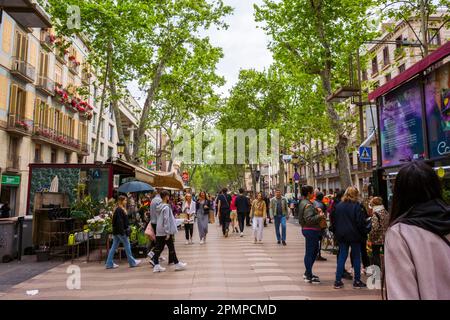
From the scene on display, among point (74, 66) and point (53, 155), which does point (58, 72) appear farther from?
point (53, 155)

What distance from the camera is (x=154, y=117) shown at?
28188 mm

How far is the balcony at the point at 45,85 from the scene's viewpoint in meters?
25.9

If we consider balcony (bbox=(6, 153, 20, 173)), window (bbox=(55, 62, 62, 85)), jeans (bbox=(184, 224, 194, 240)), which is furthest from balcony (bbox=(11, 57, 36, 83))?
jeans (bbox=(184, 224, 194, 240))

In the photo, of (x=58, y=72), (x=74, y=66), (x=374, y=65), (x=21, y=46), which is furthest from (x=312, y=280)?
(x=374, y=65)

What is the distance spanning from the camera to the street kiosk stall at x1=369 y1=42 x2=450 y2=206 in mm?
5289

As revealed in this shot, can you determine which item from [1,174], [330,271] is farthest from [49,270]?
[1,174]

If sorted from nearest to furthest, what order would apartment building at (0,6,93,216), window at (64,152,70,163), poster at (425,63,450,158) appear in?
poster at (425,63,450,158) < apartment building at (0,6,93,216) < window at (64,152,70,163)

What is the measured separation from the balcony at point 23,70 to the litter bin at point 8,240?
1650 cm

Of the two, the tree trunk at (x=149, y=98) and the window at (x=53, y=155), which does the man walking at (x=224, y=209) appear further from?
the window at (x=53, y=155)

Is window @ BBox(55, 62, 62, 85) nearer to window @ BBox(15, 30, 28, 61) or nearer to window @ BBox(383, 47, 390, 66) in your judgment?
window @ BBox(15, 30, 28, 61)

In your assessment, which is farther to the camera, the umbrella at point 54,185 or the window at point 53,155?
the window at point 53,155

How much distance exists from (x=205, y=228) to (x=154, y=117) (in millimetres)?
16992

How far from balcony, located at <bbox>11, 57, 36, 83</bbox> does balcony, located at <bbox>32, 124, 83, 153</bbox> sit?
3477mm

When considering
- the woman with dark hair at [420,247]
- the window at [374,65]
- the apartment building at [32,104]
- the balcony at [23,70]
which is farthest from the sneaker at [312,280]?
the window at [374,65]
